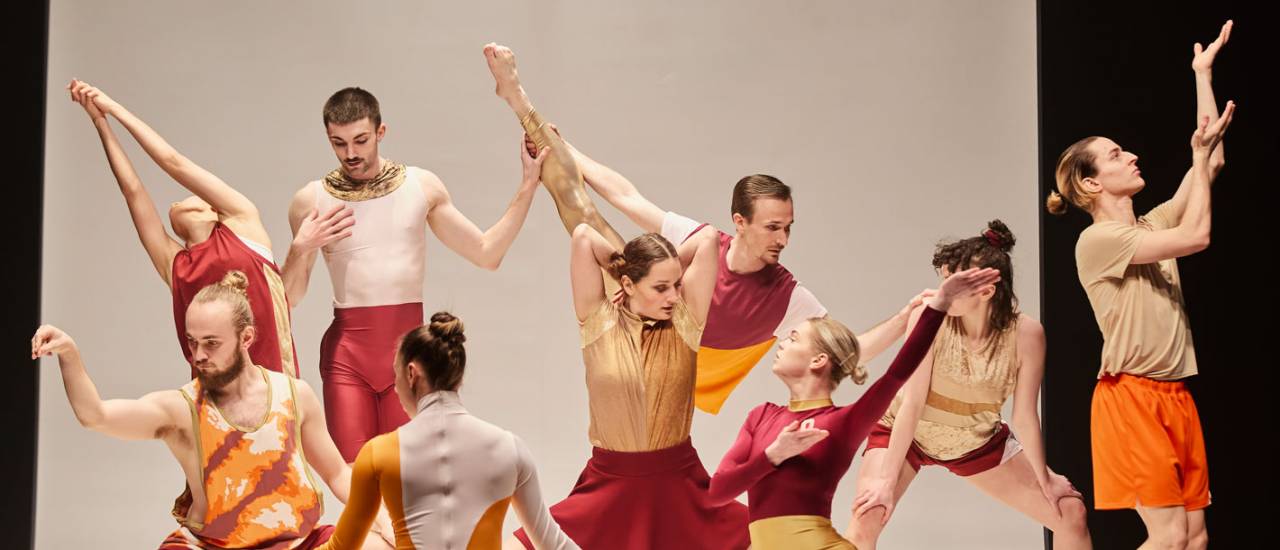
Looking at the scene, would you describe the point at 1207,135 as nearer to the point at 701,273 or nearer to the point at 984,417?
the point at 984,417

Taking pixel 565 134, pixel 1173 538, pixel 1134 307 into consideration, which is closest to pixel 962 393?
pixel 1134 307

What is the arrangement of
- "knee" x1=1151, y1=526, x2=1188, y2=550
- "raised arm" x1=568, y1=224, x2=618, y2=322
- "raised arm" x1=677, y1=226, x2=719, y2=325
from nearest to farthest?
"raised arm" x1=568, y1=224, x2=618, y2=322 → "raised arm" x1=677, y1=226, x2=719, y2=325 → "knee" x1=1151, y1=526, x2=1188, y2=550

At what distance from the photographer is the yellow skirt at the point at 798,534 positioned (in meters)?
5.39

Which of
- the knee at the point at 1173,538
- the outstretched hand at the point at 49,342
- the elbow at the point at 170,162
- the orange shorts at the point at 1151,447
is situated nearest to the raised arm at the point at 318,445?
the outstretched hand at the point at 49,342

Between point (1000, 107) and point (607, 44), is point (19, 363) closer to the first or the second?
point (607, 44)

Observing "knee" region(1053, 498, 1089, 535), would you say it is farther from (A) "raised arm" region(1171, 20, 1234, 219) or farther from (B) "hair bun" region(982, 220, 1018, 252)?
(A) "raised arm" region(1171, 20, 1234, 219)

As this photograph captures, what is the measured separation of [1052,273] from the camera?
7516 millimetres

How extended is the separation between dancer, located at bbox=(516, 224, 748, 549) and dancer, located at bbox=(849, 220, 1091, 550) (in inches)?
32.4

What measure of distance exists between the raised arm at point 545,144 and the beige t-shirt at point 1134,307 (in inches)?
80.5

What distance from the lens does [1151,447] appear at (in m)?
6.45

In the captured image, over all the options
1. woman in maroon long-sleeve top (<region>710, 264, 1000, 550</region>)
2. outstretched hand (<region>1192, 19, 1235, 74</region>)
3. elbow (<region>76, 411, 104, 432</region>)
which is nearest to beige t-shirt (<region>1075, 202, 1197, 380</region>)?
outstretched hand (<region>1192, 19, 1235, 74</region>)

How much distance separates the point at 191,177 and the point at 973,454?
11.5ft

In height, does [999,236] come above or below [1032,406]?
above

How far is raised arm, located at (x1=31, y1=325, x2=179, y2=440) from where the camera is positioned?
5375mm
